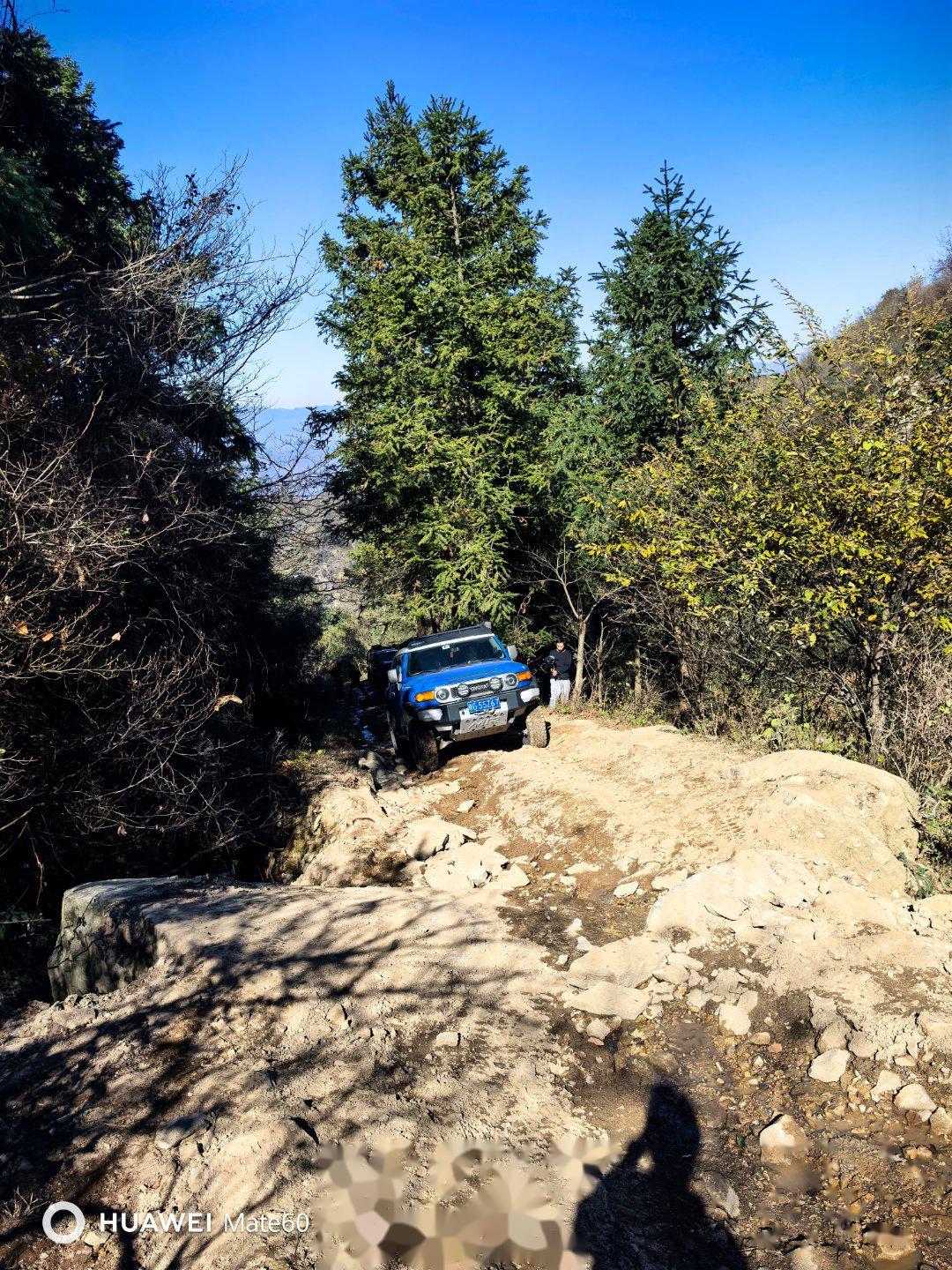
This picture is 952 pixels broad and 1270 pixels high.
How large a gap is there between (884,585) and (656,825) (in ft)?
11.4

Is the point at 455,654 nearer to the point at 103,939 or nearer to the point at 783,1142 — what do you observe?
the point at 103,939

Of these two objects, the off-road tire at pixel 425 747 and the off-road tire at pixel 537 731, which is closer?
the off-road tire at pixel 425 747

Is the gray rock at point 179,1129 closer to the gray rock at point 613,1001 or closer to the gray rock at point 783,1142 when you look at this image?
the gray rock at point 613,1001

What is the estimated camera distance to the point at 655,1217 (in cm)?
313

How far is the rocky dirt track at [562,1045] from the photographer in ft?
10.3

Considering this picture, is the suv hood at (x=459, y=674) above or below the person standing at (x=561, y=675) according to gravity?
above

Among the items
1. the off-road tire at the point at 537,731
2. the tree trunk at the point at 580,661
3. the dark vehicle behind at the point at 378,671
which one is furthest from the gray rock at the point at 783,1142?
the dark vehicle behind at the point at 378,671

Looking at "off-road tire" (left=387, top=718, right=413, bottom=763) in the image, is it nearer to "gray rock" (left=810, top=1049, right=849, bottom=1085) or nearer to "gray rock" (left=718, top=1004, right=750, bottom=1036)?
"gray rock" (left=718, top=1004, right=750, bottom=1036)

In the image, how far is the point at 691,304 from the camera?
14.5 m

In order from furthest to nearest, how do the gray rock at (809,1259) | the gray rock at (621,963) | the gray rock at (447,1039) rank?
1. the gray rock at (621,963)
2. the gray rock at (447,1039)
3. the gray rock at (809,1259)

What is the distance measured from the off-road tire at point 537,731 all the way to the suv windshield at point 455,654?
119cm

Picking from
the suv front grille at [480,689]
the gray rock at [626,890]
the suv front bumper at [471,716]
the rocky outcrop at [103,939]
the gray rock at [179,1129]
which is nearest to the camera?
the gray rock at [179,1129]

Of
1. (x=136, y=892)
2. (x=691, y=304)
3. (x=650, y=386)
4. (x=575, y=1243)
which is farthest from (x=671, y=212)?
(x=575, y=1243)

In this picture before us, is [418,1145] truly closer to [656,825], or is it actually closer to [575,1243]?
[575,1243]
